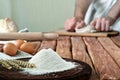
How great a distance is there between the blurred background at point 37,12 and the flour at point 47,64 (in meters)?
2.37

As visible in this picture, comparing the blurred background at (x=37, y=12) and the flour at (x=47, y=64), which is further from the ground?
the flour at (x=47, y=64)

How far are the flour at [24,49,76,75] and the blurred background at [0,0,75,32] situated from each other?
2369 mm

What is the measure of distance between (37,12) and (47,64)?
8.00 ft

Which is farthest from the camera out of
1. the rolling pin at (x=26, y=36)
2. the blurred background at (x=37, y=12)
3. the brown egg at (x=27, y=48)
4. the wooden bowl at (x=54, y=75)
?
the blurred background at (x=37, y=12)

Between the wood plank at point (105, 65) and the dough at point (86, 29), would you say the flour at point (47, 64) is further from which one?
the dough at point (86, 29)

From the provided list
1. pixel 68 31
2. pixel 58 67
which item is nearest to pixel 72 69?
pixel 58 67

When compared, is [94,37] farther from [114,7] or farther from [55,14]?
[55,14]

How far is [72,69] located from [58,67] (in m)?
0.03

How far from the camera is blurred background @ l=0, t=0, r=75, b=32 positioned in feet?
9.68

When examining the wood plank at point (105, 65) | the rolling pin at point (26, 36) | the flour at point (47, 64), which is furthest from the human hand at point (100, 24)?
the flour at point (47, 64)

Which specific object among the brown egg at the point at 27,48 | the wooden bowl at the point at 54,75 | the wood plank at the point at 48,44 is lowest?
the wood plank at the point at 48,44

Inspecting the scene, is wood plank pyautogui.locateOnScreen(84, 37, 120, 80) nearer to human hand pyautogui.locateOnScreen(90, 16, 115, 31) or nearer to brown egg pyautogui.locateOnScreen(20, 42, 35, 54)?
brown egg pyautogui.locateOnScreen(20, 42, 35, 54)

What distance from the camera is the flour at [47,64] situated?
1.84ft

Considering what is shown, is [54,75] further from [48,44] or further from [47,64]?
[48,44]
